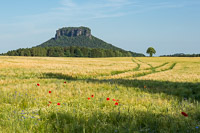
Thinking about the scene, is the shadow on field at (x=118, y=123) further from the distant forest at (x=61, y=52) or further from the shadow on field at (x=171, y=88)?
the distant forest at (x=61, y=52)

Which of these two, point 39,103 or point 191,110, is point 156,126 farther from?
point 39,103

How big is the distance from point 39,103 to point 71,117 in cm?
183

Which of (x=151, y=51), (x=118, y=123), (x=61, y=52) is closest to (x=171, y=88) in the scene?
(x=118, y=123)

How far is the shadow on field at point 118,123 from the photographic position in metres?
3.24

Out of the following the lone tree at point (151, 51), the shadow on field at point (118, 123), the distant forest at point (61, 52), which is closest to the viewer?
the shadow on field at point (118, 123)

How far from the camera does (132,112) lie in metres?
4.18

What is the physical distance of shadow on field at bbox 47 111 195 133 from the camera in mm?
3236

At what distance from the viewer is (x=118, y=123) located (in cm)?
352

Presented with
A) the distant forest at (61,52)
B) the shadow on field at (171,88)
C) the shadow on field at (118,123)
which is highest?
the distant forest at (61,52)

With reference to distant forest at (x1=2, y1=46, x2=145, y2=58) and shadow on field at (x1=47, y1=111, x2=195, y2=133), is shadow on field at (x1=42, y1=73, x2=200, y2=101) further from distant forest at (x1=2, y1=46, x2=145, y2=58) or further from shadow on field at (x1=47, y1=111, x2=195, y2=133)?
distant forest at (x1=2, y1=46, x2=145, y2=58)

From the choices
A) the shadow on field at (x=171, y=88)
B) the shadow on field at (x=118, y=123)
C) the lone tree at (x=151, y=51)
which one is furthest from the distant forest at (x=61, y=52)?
the shadow on field at (x=118, y=123)

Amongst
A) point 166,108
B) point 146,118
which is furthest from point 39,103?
point 166,108

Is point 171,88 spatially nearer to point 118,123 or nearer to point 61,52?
point 118,123

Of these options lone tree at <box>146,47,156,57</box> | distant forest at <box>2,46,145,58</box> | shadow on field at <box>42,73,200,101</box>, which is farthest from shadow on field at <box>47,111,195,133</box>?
distant forest at <box>2,46,145,58</box>
